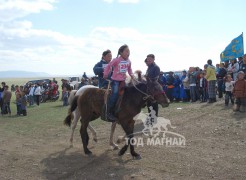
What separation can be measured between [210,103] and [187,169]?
10322 mm

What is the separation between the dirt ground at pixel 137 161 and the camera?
21.3 feet

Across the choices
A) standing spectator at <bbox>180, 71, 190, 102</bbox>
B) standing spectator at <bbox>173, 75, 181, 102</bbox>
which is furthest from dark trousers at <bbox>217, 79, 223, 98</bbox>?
standing spectator at <bbox>173, 75, 181, 102</bbox>

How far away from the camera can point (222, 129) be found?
10.2m

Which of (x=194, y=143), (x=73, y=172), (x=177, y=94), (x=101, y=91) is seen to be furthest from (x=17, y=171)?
(x=177, y=94)

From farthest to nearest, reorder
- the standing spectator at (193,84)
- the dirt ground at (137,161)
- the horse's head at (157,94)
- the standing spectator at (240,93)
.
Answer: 1. the standing spectator at (193,84)
2. the standing spectator at (240,93)
3. the horse's head at (157,94)
4. the dirt ground at (137,161)

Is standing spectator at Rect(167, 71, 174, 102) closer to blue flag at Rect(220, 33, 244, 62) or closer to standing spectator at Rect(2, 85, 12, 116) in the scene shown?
blue flag at Rect(220, 33, 244, 62)

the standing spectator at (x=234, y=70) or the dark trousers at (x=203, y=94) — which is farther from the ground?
the standing spectator at (x=234, y=70)

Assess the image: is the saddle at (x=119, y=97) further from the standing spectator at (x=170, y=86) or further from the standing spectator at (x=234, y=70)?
the standing spectator at (x=170, y=86)

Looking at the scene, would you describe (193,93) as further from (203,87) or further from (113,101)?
(113,101)

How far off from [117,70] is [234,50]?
12557 mm

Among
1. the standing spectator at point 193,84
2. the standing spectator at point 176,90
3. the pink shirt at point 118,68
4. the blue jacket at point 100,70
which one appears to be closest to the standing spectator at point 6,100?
the standing spectator at point 176,90

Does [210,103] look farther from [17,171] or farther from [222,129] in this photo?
[17,171]

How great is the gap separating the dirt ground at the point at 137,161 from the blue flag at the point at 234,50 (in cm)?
716

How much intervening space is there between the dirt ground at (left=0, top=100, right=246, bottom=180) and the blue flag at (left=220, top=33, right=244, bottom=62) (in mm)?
7156
